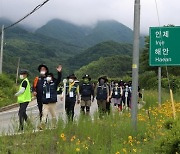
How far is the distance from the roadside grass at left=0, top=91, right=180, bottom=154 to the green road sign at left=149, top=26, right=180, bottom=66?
3.06m

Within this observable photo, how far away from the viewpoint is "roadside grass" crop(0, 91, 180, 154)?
21.3 feet

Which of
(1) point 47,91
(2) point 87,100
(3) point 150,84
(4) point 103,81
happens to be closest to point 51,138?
(1) point 47,91

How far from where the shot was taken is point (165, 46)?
41.1 ft

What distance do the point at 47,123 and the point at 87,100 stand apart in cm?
482

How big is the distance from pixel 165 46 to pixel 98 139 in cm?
563

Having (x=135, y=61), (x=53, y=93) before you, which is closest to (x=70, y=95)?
(x=53, y=93)

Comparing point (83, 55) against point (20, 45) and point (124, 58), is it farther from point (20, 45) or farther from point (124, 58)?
point (124, 58)

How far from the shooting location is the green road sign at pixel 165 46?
1203cm

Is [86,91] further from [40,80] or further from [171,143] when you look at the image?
[171,143]

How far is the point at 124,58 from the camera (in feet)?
283

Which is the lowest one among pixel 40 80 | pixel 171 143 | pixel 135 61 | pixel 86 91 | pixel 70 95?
pixel 171 143

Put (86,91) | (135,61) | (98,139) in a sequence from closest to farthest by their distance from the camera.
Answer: (98,139)
(135,61)
(86,91)

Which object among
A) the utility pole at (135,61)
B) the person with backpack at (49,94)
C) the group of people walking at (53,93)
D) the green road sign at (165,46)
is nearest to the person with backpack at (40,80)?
the group of people walking at (53,93)

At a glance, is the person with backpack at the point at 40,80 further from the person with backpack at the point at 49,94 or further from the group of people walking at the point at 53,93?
the person with backpack at the point at 49,94
